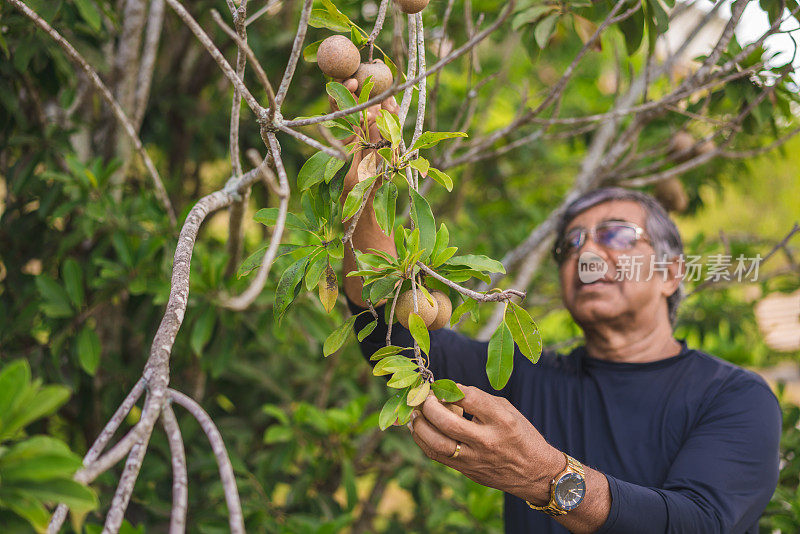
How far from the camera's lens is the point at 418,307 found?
1.03 metres

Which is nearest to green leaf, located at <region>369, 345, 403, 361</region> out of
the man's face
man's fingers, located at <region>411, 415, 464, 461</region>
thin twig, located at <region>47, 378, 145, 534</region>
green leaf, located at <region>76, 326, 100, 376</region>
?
man's fingers, located at <region>411, 415, 464, 461</region>

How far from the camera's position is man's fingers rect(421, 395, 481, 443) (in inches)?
40.7

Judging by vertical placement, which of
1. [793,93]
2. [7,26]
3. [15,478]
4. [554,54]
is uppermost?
[554,54]

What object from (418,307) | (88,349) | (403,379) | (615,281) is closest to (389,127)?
(418,307)

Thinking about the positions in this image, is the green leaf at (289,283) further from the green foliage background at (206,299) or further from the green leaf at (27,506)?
the green foliage background at (206,299)

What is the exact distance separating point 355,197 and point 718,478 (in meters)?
0.86

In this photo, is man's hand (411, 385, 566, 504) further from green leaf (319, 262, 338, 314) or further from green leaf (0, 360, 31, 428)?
green leaf (0, 360, 31, 428)

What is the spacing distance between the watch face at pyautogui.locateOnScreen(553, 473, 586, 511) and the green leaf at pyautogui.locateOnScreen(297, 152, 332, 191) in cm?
64

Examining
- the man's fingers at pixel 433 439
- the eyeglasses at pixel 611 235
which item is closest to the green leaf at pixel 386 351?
the man's fingers at pixel 433 439

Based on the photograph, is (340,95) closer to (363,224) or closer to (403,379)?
(363,224)

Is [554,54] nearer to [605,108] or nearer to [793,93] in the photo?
[605,108]

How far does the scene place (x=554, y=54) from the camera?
3480mm

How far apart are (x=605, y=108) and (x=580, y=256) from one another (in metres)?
1.44

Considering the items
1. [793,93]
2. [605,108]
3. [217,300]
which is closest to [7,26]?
[217,300]
